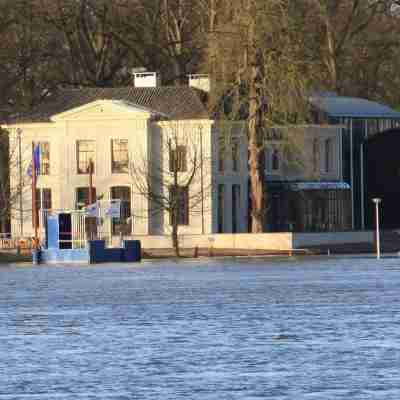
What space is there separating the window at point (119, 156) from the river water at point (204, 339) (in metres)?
40.8

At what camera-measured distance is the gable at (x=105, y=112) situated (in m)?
113

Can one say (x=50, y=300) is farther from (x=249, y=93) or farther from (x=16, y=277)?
(x=249, y=93)

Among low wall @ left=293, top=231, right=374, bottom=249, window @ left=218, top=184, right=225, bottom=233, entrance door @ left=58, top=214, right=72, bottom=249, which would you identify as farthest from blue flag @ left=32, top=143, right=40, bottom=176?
low wall @ left=293, top=231, right=374, bottom=249

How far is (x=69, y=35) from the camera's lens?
12350 cm

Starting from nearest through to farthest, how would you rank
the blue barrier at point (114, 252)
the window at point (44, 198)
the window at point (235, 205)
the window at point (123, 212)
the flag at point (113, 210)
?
the blue barrier at point (114, 252)
the flag at point (113, 210)
the window at point (123, 212)
the window at point (235, 205)
the window at point (44, 198)

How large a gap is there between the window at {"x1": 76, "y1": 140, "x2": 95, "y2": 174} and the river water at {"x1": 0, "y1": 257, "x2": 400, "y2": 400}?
4173 cm

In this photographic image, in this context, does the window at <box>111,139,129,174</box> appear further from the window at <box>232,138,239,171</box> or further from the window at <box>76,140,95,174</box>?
the window at <box>232,138,239,171</box>

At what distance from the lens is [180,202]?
4348 inches

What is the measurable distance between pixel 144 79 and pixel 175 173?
1216cm

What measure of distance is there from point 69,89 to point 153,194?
1317cm

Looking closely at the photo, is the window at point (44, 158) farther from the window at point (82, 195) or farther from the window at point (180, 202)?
the window at point (180, 202)

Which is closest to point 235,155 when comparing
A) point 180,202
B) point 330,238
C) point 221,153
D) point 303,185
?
point 221,153

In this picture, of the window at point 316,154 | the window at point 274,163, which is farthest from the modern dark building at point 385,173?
the window at point 274,163

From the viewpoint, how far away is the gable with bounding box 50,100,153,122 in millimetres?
112812
